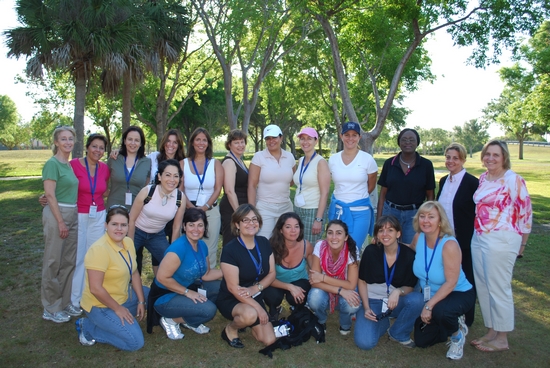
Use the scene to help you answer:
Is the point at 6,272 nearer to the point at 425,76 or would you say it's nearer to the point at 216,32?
the point at 216,32

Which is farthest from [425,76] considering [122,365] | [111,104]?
[122,365]

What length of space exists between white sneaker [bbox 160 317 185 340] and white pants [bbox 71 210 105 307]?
1248 mm

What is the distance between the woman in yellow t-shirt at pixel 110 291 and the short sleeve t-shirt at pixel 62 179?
0.81 metres

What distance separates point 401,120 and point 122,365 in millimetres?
37145

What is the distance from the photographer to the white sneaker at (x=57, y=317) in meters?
4.54

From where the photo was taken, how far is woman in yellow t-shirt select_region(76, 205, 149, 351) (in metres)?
3.84

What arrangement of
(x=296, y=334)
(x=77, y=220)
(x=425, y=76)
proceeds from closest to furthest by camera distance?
(x=296, y=334)
(x=77, y=220)
(x=425, y=76)

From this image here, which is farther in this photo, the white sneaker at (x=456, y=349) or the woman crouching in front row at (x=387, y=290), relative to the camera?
the woman crouching in front row at (x=387, y=290)

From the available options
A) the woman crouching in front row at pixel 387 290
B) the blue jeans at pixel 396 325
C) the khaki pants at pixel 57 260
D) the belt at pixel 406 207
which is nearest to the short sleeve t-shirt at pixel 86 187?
the khaki pants at pixel 57 260

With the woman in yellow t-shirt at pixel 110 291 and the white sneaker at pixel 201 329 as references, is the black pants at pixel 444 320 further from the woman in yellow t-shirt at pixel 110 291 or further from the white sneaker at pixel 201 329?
the woman in yellow t-shirt at pixel 110 291

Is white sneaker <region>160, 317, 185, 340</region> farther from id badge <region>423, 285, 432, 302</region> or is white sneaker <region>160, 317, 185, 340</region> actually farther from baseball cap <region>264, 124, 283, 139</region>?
id badge <region>423, 285, 432, 302</region>

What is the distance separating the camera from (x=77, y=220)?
4.62 metres

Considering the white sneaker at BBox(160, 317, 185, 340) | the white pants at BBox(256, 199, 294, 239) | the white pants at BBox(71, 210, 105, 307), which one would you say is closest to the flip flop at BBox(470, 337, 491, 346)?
the white pants at BBox(256, 199, 294, 239)

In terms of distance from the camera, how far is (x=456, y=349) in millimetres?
3920
